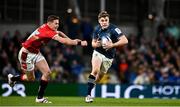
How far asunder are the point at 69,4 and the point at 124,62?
14.8 ft

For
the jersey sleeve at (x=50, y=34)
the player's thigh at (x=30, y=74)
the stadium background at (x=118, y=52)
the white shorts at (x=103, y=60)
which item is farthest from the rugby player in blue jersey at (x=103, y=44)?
the stadium background at (x=118, y=52)

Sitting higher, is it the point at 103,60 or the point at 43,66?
the point at 103,60

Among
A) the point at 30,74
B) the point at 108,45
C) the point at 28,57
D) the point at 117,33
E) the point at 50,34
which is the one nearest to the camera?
the point at 50,34

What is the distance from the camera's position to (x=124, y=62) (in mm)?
30109

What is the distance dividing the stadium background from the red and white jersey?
6.86m

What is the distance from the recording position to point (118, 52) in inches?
1232

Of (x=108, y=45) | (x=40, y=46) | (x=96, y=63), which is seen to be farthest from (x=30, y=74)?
(x=108, y=45)

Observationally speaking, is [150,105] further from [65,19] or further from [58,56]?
[65,19]

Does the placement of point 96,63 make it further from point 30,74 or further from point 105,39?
point 30,74

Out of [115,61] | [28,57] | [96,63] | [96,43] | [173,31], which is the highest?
[173,31]

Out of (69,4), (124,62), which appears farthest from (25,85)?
(69,4)

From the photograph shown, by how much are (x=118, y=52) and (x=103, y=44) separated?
1133 centimetres

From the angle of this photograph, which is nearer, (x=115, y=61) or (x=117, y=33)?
(x=117, y=33)

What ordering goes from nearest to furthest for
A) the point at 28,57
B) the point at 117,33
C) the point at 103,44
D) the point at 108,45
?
the point at 108,45, the point at 103,44, the point at 28,57, the point at 117,33
